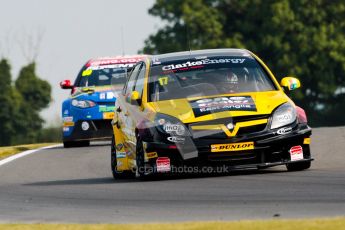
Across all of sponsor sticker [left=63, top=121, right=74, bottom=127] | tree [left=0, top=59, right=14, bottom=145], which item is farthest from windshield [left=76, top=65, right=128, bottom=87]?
tree [left=0, top=59, right=14, bottom=145]

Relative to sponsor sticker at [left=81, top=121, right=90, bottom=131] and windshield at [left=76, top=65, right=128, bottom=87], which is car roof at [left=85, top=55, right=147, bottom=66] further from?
sponsor sticker at [left=81, top=121, right=90, bottom=131]

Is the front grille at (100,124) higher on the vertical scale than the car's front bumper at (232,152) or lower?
lower

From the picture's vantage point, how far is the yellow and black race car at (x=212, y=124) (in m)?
12.9

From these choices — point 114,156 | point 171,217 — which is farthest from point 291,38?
point 171,217

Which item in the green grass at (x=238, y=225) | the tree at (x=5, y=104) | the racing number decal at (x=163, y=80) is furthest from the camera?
the tree at (x=5, y=104)

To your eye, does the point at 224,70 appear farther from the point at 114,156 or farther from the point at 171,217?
the point at 171,217

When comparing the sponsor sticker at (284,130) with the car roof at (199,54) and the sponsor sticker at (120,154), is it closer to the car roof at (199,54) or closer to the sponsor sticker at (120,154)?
the car roof at (199,54)

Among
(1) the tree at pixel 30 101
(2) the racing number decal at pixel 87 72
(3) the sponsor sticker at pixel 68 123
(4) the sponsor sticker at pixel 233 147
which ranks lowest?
(1) the tree at pixel 30 101

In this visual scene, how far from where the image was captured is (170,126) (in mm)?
12977

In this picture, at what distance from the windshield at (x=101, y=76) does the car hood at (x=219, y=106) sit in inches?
353

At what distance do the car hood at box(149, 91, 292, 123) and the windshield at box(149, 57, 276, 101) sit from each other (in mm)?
256

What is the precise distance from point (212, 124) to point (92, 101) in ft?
30.9

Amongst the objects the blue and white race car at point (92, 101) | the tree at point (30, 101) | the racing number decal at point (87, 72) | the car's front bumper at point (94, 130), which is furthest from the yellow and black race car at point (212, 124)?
the tree at point (30, 101)

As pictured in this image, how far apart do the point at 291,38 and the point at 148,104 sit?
49204 millimetres
